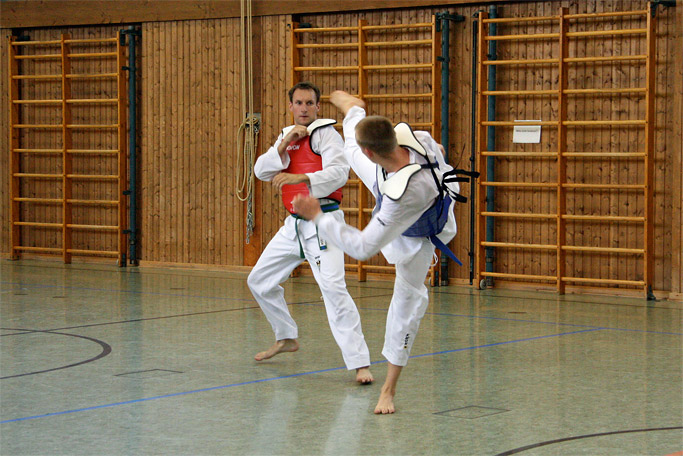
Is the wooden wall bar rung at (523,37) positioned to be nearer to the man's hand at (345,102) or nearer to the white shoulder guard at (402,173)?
the man's hand at (345,102)

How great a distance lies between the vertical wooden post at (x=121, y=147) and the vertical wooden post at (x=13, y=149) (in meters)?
1.63

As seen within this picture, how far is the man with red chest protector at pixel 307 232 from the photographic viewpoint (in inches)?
196

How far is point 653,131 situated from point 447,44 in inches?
88.7

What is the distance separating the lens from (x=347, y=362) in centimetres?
490

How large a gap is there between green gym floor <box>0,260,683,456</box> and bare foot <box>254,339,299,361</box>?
71 mm

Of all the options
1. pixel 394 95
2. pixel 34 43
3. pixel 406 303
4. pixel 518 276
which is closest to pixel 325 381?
pixel 406 303

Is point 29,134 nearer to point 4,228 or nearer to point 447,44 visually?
point 4,228

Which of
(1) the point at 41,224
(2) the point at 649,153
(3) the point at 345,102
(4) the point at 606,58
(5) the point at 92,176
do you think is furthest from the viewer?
(1) the point at 41,224

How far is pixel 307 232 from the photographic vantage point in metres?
5.21

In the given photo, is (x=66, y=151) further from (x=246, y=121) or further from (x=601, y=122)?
(x=601, y=122)

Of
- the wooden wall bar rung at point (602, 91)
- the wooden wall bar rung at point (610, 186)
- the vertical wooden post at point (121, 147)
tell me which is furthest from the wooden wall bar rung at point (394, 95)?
the vertical wooden post at point (121, 147)

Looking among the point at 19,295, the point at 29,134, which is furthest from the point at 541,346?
the point at 29,134

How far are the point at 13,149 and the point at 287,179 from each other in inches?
323

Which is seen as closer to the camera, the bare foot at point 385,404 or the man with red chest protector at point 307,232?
the bare foot at point 385,404
